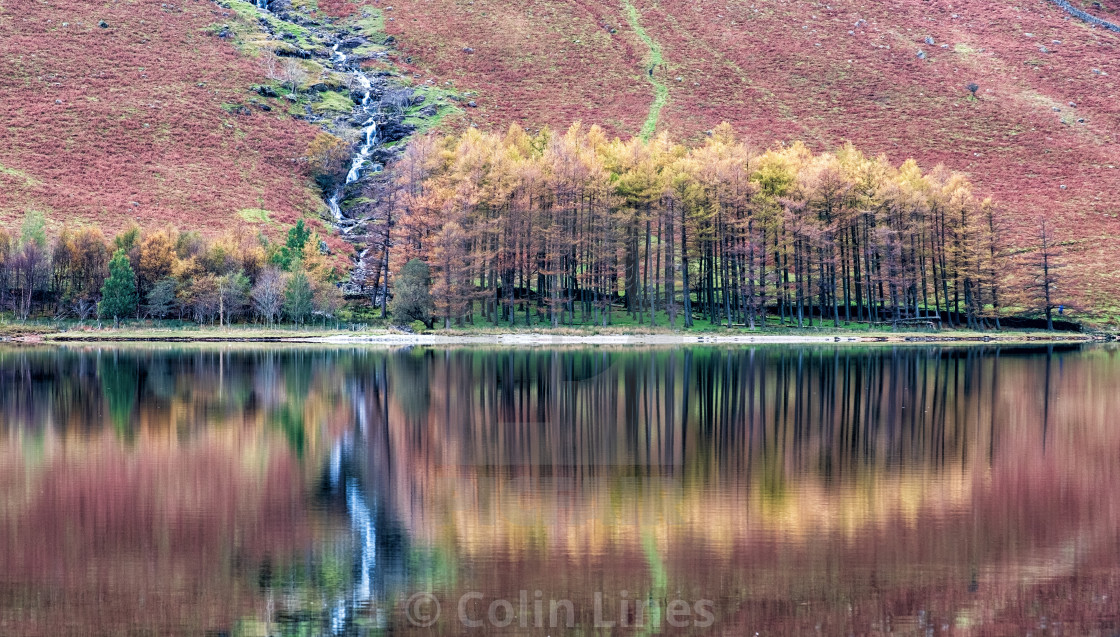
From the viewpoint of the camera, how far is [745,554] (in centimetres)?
1806

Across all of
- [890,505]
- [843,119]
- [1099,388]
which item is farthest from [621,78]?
[890,505]

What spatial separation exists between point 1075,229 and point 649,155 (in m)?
48.0

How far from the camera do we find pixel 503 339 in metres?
72.2

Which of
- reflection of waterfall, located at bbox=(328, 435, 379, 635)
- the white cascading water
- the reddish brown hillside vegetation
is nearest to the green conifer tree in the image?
the reddish brown hillside vegetation

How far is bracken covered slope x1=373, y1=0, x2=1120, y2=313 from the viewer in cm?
11662

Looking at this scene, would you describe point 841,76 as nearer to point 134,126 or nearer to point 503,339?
point 503,339

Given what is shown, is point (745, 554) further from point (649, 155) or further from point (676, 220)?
point (649, 155)

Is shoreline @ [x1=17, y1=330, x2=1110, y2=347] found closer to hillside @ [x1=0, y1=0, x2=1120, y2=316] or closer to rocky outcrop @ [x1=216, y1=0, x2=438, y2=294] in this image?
rocky outcrop @ [x1=216, y1=0, x2=438, y2=294]

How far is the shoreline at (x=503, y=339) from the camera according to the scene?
71.4 m

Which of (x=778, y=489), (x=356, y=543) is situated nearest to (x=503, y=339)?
(x=778, y=489)

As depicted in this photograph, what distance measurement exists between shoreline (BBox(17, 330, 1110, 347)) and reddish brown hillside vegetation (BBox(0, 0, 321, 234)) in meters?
22.0

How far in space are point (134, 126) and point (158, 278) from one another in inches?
1660

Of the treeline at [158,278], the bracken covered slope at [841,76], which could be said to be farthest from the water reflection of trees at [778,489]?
the bracken covered slope at [841,76]

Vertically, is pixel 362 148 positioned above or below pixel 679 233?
above
